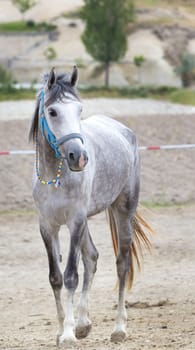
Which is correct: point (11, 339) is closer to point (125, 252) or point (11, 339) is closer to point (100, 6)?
point (125, 252)

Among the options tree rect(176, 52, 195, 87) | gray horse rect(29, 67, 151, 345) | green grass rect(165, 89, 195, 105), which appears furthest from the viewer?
tree rect(176, 52, 195, 87)

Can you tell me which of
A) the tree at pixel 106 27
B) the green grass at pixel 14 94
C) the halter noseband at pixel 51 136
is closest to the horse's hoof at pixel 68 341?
the halter noseband at pixel 51 136

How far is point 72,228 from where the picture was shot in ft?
26.2

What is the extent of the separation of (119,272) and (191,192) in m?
9.66

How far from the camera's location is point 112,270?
12.4 meters

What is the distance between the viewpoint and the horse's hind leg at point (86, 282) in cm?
848

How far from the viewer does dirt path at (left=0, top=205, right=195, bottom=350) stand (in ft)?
28.2

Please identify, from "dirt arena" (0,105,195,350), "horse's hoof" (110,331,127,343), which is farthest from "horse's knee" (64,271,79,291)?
"horse's hoof" (110,331,127,343)

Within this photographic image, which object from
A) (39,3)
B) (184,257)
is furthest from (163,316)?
(39,3)

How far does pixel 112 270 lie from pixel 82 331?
3930 mm

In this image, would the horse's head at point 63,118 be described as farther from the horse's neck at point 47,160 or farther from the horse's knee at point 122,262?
the horse's knee at point 122,262

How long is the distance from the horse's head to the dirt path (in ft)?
5.34

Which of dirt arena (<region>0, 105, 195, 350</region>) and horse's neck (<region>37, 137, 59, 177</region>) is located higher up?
horse's neck (<region>37, 137, 59, 177</region>)

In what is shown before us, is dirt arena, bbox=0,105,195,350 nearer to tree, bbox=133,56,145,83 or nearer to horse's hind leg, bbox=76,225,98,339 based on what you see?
horse's hind leg, bbox=76,225,98,339
